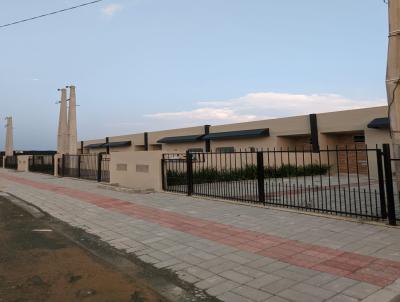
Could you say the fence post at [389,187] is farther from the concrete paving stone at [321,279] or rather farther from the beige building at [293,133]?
the beige building at [293,133]

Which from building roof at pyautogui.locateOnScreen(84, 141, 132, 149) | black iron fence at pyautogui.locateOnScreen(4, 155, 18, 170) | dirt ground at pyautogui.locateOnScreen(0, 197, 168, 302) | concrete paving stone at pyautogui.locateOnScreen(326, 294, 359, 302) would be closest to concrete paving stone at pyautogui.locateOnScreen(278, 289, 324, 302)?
concrete paving stone at pyautogui.locateOnScreen(326, 294, 359, 302)

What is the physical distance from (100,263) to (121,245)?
3.12 ft

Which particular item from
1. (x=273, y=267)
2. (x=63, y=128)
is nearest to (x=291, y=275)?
(x=273, y=267)

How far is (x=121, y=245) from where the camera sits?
19.8ft

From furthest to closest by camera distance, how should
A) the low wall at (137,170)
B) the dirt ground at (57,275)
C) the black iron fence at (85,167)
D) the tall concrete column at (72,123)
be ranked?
the tall concrete column at (72,123) → the black iron fence at (85,167) → the low wall at (137,170) → the dirt ground at (57,275)

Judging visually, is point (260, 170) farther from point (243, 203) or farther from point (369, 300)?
point (369, 300)

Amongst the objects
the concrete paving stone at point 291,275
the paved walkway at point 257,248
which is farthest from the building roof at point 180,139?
the concrete paving stone at point 291,275

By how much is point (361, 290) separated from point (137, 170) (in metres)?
11.7

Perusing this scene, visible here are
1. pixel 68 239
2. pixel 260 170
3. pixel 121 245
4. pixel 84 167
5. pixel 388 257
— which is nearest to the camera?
pixel 388 257

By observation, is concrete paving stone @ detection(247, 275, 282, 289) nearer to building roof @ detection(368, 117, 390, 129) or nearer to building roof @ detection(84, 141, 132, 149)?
building roof @ detection(368, 117, 390, 129)

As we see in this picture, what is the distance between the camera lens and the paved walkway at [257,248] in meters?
3.95

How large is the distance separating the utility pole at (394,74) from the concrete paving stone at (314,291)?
4.28 meters

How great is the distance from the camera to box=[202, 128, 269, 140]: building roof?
2797 cm

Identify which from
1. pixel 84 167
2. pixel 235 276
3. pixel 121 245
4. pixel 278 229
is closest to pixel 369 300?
pixel 235 276
